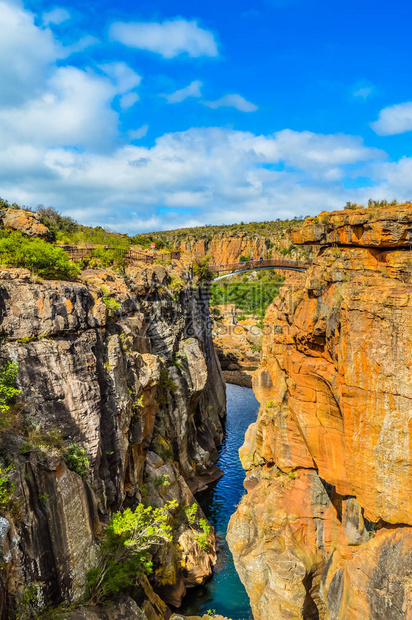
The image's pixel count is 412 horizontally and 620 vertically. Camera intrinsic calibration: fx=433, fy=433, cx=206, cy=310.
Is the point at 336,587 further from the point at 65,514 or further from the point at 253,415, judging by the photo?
the point at 253,415

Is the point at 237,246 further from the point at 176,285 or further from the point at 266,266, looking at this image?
the point at 176,285

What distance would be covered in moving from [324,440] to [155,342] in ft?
48.9

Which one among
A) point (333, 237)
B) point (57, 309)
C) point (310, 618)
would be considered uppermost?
point (333, 237)

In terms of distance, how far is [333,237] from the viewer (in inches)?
663

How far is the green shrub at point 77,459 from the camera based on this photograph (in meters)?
16.1

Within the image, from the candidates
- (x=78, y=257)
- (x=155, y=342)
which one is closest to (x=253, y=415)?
(x=155, y=342)

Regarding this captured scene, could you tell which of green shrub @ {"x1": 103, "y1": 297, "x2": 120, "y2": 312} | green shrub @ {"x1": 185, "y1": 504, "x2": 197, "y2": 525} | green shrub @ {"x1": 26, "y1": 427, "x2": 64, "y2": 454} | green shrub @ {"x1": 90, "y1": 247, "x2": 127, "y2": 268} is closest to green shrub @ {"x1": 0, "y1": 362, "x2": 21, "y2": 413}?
green shrub @ {"x1": 26, "y1": 427, "x2": 64, "y2": 454}

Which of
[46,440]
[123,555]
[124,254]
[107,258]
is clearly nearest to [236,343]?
[124,254]

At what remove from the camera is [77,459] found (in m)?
16.3

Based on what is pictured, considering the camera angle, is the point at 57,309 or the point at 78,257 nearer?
the point at 57,309

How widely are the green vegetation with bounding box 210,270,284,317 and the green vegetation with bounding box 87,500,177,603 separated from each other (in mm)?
60469

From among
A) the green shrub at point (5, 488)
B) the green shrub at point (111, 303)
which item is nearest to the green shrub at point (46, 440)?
the green shrub at point (5, 488)

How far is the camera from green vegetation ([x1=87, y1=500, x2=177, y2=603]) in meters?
14.9

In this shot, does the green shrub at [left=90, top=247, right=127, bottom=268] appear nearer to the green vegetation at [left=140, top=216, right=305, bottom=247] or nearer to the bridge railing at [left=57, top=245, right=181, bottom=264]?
the bridge railing at [left=57, top=245, right=181, bottom=264]
